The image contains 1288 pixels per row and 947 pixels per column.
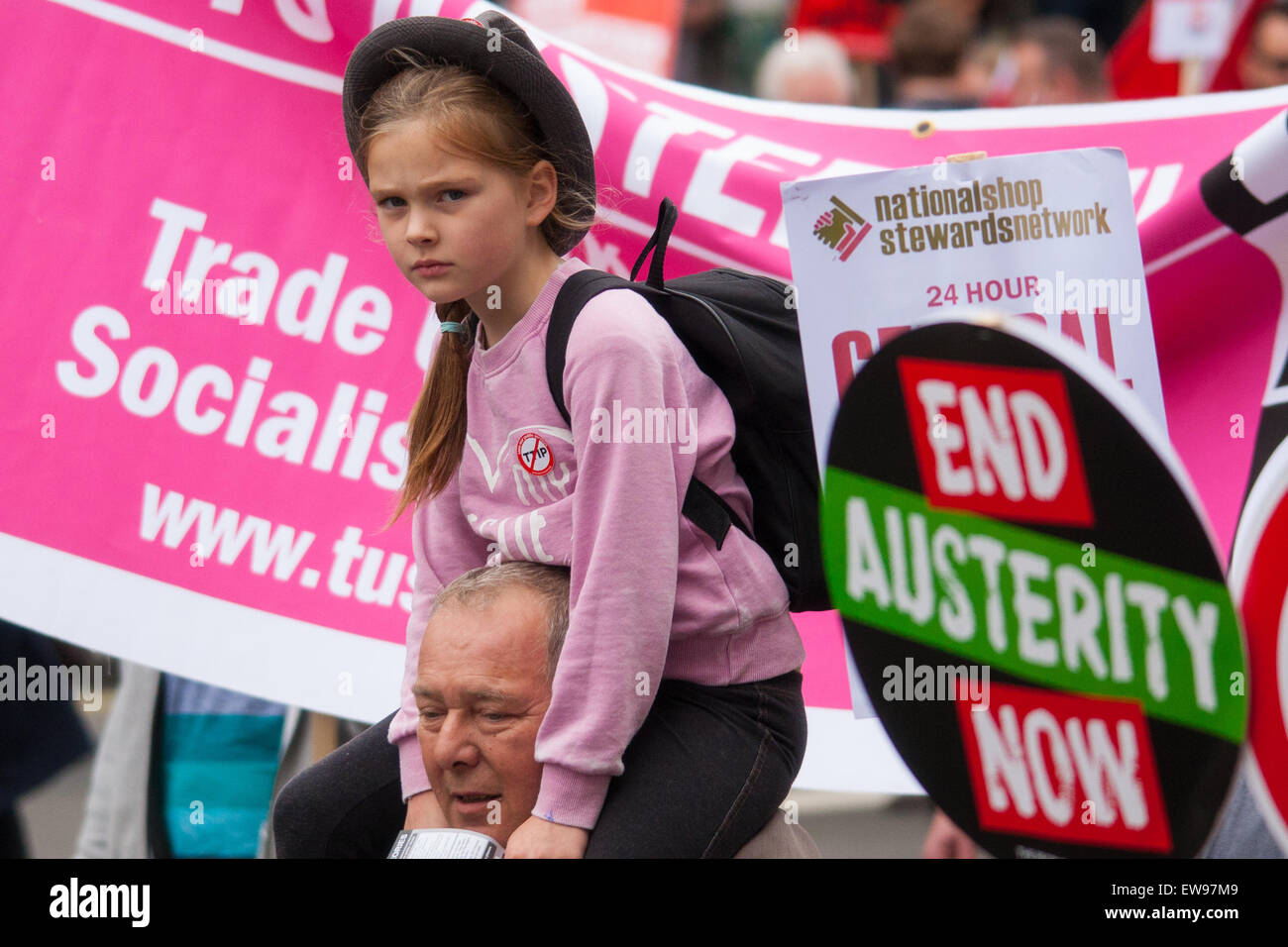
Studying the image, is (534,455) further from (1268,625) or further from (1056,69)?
(1056,69)

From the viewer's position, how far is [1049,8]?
8.51m

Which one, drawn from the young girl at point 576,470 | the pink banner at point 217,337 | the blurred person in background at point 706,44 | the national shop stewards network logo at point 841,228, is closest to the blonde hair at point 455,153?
the young girl at point 576,470

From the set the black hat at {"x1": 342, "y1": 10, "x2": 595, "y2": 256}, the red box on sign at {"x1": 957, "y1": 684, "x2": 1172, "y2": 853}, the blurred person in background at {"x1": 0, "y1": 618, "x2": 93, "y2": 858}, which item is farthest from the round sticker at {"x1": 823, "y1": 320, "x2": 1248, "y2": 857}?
the blurred person in background at {"x1": 0, "y1": 618, "x2": 93, "y2": 858}

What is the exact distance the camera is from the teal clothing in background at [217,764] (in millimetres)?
3486

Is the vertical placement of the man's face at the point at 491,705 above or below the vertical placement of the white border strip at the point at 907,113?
below

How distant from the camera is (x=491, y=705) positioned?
2059mm

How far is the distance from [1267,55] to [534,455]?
314cm

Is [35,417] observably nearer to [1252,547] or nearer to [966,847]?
[966,847]

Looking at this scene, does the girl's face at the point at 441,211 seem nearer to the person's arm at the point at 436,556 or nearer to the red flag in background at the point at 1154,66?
the person's arm at the point at 436,556

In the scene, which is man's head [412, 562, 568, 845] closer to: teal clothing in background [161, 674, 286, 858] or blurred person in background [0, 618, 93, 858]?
blurred person in background [0, 618, 93, 858]

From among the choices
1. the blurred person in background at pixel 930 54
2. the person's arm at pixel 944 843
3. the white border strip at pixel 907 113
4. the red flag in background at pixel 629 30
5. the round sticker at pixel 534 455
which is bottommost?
the person's arm at pixel 944 843

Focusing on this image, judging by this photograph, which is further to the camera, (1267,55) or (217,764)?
(1267,55)

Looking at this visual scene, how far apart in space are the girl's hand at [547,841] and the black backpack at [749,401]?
450 millimetres

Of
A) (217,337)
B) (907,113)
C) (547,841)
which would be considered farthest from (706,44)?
(547,841)
